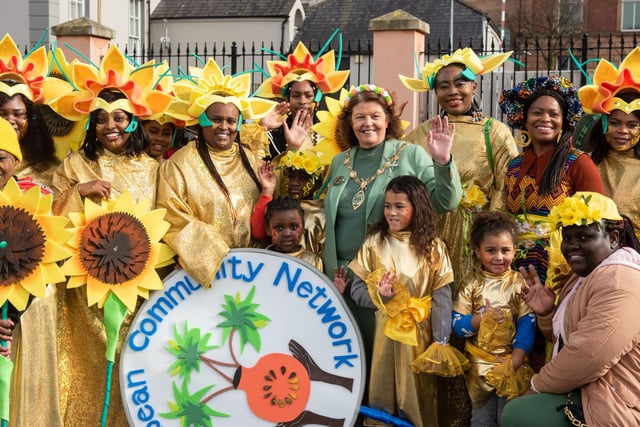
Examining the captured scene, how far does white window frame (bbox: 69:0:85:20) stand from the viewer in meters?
22.1

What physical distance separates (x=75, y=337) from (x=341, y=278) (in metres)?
1.53

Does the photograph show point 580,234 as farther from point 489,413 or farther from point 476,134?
point 476,134

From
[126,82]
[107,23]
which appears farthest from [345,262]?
[107,23]

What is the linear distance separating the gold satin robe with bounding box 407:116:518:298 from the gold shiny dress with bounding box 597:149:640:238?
1.84 feet

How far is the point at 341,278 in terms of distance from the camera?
16.2 feet

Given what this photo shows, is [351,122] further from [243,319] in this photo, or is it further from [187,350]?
[187,350]

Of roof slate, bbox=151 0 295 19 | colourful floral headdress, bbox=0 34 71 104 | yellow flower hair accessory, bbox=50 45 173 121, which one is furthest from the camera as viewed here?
roof slate, bbox=151 0 295 19

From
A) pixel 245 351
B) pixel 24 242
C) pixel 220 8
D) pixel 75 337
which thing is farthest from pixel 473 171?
pixel 220 8

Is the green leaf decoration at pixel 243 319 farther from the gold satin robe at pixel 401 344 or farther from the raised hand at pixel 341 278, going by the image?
the gold satin robe at pixel 401 344

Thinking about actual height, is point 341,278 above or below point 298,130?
below

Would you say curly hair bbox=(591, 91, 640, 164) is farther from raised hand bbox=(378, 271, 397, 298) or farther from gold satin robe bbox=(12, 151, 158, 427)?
gold satin robe bbox=(12, 151, 158, 427)

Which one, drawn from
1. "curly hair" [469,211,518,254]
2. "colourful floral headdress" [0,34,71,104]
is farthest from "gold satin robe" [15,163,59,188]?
"curly hair" [469,211,518,254]

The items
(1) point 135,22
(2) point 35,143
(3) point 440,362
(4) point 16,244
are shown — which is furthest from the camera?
(1) point 135,22

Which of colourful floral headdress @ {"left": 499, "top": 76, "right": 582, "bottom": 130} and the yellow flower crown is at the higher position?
colourful floral headdress @ {"left": 499, "top": 76, "right": 582, "bottom": 130}
